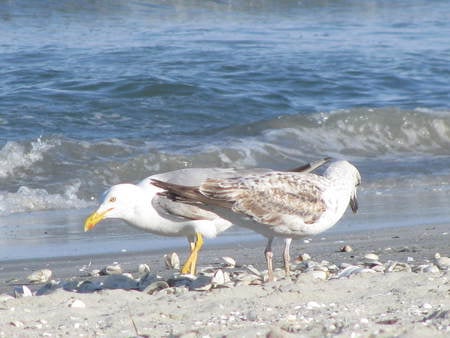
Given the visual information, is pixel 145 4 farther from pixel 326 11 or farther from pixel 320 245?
pixel 320 245

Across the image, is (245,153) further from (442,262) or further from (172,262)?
(442,262)

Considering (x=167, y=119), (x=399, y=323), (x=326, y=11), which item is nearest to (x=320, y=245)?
(x=399, y=323)

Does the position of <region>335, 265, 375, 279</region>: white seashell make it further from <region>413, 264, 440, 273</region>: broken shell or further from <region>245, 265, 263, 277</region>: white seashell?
<region>245, 265, 263, 277</region>: white seashell

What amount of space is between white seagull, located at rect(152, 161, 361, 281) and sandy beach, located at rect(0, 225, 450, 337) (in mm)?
304

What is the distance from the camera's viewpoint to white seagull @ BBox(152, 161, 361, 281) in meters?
5.63

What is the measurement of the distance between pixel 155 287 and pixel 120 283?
455 mm

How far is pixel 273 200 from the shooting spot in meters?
5.70

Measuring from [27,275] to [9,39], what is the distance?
34.3 ft

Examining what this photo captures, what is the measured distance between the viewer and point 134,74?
1463cm

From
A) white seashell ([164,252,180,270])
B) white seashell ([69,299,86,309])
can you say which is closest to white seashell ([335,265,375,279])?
white seashell ([164,252,180,270])

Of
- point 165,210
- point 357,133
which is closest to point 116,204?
point 165,210

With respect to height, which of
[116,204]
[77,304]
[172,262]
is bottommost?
[172,262]

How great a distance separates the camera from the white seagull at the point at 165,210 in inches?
244

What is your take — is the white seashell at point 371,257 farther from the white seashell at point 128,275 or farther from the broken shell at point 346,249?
the white seashell at point 128,275
